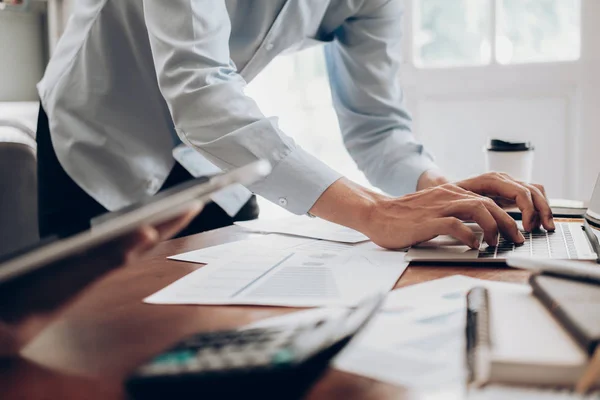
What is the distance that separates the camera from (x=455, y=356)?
43 centimetres

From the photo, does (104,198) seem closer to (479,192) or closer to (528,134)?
(479,192)

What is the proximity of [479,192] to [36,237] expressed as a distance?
96 cm

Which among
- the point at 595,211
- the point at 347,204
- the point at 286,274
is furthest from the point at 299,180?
the point at 595,211

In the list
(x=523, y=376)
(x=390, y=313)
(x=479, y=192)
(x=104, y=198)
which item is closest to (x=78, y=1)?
(x=104, y=198)

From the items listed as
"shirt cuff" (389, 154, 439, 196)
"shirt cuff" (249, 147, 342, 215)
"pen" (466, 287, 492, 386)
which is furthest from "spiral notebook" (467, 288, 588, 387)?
"shirt cuff" (389, 154, 439, 196)

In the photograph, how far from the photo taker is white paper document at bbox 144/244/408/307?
0.61 metres

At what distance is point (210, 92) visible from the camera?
88 centimetres

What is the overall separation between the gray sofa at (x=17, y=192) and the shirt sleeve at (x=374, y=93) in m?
0.72

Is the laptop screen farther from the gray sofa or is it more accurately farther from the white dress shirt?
the gray sofa

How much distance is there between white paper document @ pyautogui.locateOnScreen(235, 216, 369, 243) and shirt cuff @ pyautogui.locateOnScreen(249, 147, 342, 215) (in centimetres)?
8

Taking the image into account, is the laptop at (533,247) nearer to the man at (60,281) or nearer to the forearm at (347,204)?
the forearm at (347,204)

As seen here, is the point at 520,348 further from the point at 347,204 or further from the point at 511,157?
the point at 511,157

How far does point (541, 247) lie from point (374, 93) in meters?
0.69

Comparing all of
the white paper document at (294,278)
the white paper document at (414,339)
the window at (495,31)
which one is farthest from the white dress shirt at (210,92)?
the window at (495,31)
